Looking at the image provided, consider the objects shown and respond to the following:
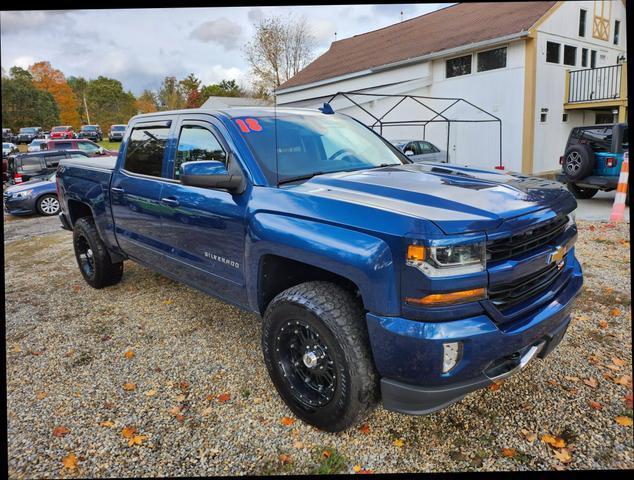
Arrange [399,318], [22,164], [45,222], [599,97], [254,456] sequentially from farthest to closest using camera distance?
1. [599,97]
2. [22,164]
3. [45,222]
4. [254,456]
5. [399,318]

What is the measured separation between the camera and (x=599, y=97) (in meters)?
16.5

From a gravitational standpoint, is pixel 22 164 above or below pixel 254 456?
above

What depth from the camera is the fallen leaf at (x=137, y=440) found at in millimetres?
2744

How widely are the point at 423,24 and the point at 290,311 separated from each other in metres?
20.9

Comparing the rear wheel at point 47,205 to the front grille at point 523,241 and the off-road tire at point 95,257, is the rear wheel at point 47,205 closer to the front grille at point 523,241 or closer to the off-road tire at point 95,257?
the off-road tire at point 95,257

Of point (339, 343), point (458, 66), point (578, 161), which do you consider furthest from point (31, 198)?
point (458, 66)

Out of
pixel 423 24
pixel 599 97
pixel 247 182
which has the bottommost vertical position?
pixel 247 182

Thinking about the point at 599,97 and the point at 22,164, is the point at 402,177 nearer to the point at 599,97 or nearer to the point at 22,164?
the point at 22,164

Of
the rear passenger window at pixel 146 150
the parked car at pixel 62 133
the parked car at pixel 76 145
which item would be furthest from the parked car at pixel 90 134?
the rear passenger window at pixel 146 150

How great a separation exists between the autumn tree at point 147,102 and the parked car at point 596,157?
9.11 meters

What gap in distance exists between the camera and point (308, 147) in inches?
135

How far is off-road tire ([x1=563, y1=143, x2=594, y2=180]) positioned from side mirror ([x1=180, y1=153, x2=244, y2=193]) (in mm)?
9718

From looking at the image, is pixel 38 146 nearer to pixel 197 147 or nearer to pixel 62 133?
pixel 62 133

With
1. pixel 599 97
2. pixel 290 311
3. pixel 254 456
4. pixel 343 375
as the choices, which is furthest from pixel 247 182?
pixel 599 97
